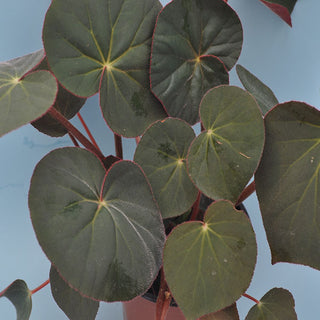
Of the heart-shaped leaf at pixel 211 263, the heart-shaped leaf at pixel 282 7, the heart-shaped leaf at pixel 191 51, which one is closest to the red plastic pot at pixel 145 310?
the heart-shaped leaf at pixel 211 263

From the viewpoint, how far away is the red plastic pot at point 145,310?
2.59ft

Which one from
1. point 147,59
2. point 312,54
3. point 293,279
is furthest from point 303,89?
point 147,59

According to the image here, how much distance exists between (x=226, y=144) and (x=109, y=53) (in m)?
0.21

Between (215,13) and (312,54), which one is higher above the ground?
(215,13)

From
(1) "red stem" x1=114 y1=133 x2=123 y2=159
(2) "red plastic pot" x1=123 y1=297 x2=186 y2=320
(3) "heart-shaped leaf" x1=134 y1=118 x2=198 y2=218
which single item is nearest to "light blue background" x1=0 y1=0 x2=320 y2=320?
(2) "red plastic pot" x1=123 y1=297 x2=186 y2=320

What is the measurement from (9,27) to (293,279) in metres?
0.86

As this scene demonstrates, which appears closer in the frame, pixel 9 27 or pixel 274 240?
pixel 274 240

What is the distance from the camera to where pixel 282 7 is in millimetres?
777

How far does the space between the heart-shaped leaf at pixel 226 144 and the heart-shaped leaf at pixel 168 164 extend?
45 mm

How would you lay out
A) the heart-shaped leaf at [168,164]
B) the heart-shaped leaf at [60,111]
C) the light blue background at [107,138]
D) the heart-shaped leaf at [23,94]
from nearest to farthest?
the heart-shaped leaf at [23,94]
the heart-shaped leaf at [168,164]
the heart-shaped leaf at [60,111]
the light blue background at [107,138]

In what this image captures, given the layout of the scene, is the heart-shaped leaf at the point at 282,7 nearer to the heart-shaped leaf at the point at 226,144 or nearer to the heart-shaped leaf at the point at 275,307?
the heart-shaped leaf at the point at 226,144

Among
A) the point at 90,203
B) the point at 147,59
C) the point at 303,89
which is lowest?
the point at 303,89

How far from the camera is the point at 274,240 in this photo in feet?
1.95

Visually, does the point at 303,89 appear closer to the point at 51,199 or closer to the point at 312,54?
the point at 312,54
